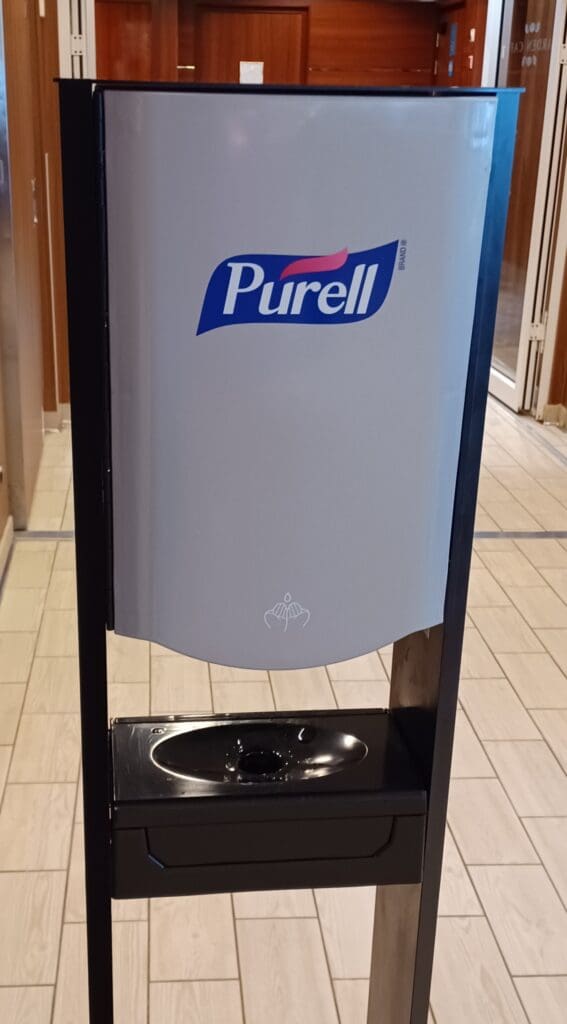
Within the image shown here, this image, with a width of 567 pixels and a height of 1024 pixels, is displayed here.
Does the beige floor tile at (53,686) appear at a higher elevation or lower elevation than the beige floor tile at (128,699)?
higher

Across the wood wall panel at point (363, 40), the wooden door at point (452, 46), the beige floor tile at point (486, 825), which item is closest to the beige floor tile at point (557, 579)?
the beige floor tile at point (486, 825)

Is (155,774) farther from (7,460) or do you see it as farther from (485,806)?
(7,460)

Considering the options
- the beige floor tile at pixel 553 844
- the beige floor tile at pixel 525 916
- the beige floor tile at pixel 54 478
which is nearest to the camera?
the beige floor tile at pixel 525 916

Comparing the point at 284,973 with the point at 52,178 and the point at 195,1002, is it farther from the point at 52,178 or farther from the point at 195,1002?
the point at 52,178

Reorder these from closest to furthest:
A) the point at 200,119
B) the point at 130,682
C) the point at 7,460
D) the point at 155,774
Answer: the point at 200,119, the point at 155,774, the point at 130,682, the point at 7,460

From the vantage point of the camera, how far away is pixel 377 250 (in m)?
1.13

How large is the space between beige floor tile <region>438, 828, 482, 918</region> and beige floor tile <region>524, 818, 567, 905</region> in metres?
0.19

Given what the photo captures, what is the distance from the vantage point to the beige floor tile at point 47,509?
436 centimetres

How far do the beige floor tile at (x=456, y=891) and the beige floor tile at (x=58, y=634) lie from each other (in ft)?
4.20

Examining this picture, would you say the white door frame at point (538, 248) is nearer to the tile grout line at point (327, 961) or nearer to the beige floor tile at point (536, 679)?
the beige floor tile at point (536, 679)

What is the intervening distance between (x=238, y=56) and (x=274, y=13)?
0.37 meters

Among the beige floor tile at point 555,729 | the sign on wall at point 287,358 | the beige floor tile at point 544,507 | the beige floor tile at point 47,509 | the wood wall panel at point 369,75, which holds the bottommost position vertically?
the beige floor tile at point 544,507

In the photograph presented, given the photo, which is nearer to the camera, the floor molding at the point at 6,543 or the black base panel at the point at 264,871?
the black base panel at the point at 264,871

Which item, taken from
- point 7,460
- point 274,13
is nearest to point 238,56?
point 274,13
